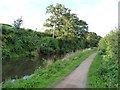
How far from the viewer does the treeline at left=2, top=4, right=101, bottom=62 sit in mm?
59294

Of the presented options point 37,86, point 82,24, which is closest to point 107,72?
point 37,86

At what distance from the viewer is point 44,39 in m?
77.2

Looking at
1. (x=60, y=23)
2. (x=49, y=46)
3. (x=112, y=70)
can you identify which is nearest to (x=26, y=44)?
(x=49, y=46)

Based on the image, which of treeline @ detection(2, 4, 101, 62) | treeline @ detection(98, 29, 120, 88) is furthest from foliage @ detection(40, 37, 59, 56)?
treeline @ detection(98, 29, 120, 88)

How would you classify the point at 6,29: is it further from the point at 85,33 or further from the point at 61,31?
the point at 85,33

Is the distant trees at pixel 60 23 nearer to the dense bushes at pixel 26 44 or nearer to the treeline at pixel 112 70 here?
the dense bushes at pixel 26 44

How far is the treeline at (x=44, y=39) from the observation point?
59.3 meters

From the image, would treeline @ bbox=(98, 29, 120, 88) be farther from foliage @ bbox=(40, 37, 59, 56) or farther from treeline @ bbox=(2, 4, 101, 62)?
foliage @ bbox=(40, 37, 59, 56)

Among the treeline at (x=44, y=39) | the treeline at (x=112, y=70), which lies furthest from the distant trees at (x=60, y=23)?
the treeline at (x=112, y=70)

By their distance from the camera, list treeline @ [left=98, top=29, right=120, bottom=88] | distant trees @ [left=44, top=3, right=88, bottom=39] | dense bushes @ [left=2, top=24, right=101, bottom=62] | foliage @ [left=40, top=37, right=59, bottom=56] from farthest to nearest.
Result: distant trees @ [left=44, top=3, right=88, bottom=39], foliage @ [left=40, top=37, right=59, bottom=56], dense bushes @ [left=2, top=24, right=101, bottom=62], treeline @ [left=98, top=29, right=120, bottom=88]

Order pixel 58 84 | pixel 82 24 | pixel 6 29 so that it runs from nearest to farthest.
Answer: pixel 58 84, pixel 6 29, pixel 82 24

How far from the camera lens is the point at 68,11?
300 feet

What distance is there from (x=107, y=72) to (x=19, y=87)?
8312 millimetres

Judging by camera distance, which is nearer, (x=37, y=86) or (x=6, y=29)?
(x=37, y=86)
